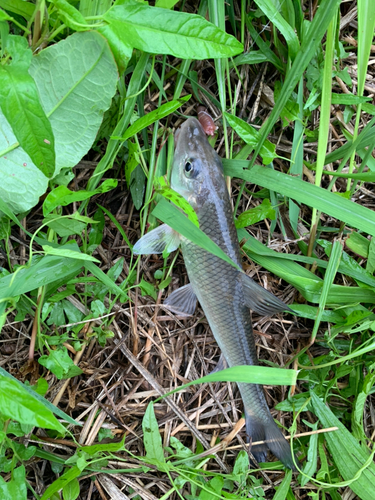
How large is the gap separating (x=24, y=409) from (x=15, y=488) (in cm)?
77

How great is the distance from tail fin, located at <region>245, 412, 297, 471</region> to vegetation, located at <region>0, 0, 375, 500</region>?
8 cm

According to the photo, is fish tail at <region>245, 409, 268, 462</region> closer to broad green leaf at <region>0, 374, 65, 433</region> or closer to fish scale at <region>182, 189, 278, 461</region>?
fish scale at <region>182, 189, 278, 461</region>

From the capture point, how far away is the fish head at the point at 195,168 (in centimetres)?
214

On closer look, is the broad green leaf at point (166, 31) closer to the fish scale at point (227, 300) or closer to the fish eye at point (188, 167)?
the fish eye at point (188, 167)

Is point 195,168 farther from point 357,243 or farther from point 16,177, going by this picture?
point 357,243

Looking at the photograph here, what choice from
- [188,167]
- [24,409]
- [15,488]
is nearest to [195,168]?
[188,167]

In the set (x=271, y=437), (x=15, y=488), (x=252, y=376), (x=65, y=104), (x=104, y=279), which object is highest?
(x=65, y=104)

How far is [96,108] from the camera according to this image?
180 centimetres

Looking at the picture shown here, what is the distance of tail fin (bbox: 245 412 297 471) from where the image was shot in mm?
2244

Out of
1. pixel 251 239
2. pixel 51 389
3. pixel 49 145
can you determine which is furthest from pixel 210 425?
pixel 49 145

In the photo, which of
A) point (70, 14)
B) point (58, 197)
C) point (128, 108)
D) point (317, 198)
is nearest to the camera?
point (70, 14)

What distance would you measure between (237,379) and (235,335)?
43cm

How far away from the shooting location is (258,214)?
216cm

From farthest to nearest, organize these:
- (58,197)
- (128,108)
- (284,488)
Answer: (284,488), (128,108), (58,197)
